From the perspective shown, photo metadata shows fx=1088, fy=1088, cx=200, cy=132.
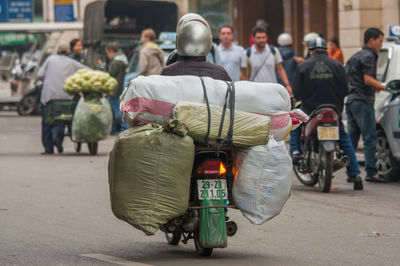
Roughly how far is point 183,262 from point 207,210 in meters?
0.38

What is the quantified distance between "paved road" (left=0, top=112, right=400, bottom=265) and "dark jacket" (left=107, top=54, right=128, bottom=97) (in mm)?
7693

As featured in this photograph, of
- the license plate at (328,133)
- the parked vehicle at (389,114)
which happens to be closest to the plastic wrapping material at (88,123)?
the parked vehicle at (389,114)

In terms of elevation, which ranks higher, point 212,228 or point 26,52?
point 26,52

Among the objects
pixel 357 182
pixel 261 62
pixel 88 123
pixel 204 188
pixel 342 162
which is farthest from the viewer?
pixel 88 123

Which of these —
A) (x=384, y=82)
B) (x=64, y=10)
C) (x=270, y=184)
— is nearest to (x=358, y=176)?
(x=384, y=82)

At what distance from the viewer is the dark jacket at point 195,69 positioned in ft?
24.9

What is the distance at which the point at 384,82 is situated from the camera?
13.5 meters

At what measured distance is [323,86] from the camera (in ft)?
39.3

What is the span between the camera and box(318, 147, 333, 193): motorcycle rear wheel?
11.6 meters

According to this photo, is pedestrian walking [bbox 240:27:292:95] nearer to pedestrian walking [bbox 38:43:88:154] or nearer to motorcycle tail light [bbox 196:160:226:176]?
pedestrian walking [bbox 38:43:88:154]

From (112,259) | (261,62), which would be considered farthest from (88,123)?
(112,259)

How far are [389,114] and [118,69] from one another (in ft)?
30.1

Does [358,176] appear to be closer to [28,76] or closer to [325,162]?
[325,162]

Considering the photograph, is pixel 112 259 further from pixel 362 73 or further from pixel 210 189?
pixel 362 73
